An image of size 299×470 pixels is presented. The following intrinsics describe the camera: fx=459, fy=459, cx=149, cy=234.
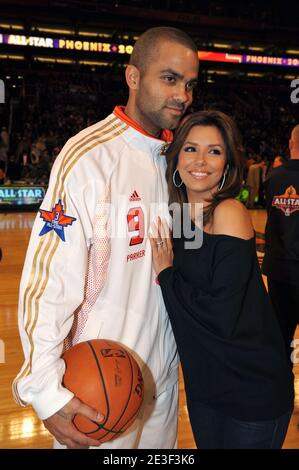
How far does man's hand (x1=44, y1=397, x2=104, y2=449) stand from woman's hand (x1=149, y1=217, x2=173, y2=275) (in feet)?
1.70

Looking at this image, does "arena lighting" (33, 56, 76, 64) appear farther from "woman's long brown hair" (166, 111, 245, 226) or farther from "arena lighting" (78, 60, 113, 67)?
"woman's long brown hair" (166, 111, 245, 226)

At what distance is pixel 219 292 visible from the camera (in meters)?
1.53

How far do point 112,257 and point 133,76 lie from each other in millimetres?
691

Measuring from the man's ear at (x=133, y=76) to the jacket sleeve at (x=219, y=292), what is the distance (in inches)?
26.4

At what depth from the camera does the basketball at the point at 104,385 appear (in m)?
1.37

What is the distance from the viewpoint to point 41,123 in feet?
61.5

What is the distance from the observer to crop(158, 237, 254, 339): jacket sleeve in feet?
4.98

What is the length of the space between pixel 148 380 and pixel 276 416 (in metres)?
0.47

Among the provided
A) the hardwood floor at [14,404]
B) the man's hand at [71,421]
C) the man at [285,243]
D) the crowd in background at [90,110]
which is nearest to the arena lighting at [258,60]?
the crowd in background at [90,110]

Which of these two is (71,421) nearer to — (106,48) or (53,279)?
(53,279)

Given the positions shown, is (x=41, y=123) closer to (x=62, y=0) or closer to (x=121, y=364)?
(x=62, y=0)

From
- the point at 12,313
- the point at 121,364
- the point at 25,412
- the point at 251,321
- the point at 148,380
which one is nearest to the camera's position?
the point at 121,364

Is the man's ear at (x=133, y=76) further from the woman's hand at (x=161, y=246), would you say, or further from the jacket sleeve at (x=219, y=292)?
the jacket sleeve at (x=219, y=292)

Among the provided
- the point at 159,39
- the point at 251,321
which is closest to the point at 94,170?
the point at 159,39
